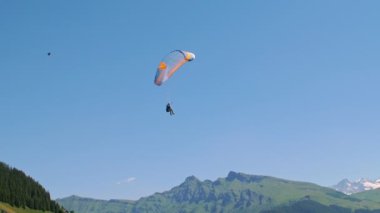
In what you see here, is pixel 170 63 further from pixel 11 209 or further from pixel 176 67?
pixel 11 209

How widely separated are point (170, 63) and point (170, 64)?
12cm

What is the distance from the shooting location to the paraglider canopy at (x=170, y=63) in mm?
65750

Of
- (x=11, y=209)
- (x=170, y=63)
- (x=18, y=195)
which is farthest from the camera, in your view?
(x=18, y=195)

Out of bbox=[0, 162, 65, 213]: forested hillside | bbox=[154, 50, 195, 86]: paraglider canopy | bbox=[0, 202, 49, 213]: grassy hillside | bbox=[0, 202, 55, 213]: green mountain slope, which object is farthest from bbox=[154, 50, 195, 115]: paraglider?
bbox=[0, 162, 65, 213]: forested hillside

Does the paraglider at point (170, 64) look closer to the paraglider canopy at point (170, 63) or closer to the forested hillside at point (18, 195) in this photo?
the paraglider canopy at point (170, 63)

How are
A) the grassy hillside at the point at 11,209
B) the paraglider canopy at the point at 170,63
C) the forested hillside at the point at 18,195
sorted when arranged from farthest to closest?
the forested hillside at the point at 18,195, the grassy hillside at the point at 11,209, the paraglider canopy at the point at 170,63

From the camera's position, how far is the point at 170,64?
66.4 meters

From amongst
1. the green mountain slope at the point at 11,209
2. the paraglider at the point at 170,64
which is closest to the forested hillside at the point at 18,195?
the green mountain slope at the point at 11,209

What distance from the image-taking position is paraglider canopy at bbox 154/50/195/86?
6575cm

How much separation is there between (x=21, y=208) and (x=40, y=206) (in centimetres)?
1183

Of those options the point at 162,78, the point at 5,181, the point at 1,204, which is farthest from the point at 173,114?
the point at 5,181

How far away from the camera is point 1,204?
172625mm

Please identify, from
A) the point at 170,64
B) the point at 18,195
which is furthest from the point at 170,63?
the point at 18,195

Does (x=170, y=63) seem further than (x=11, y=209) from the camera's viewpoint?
No
